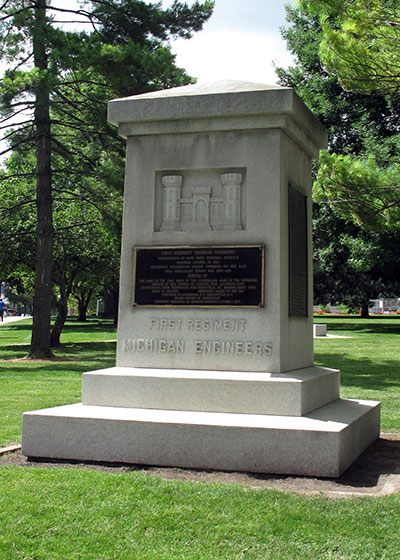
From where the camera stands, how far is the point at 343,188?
1550 centimetres

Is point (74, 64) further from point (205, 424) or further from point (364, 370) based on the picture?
point (205, 424)

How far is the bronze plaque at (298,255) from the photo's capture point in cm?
691

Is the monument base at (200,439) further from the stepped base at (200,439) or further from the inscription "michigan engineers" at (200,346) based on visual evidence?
the inscription "michigan engineers" at (200,346)

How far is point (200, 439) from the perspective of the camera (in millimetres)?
5648

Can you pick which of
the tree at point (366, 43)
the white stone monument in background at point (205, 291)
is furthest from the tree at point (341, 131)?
the white stone monument in background at point (205, 291)

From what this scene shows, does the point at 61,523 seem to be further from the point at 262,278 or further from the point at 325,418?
the point at 262,278

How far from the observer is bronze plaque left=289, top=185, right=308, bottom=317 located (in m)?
6.91

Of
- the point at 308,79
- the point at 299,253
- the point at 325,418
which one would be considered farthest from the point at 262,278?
the point at 308,79

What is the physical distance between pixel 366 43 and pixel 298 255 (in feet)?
23.8

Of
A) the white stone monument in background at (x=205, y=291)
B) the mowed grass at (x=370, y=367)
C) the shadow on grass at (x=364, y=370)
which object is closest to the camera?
the white stone monument in background at (x=205, y=291)

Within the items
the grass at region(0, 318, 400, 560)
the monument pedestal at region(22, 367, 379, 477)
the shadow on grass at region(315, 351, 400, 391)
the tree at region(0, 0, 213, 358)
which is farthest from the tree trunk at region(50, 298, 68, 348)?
the grass at region(0, 318, 400, 560)

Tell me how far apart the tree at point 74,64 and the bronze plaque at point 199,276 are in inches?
431

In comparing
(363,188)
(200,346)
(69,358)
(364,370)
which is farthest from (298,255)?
(69,358)

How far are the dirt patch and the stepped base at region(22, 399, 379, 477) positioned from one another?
71 mm
